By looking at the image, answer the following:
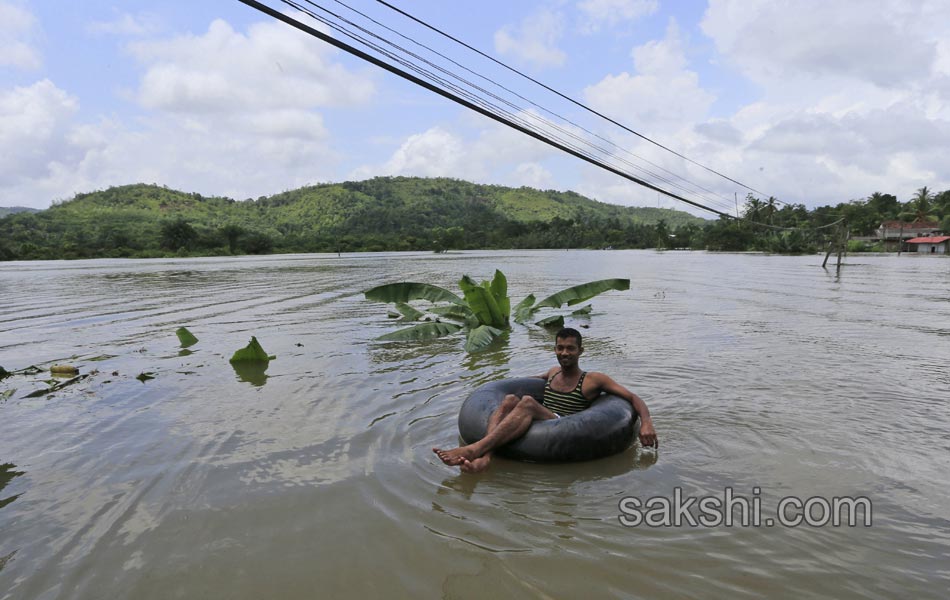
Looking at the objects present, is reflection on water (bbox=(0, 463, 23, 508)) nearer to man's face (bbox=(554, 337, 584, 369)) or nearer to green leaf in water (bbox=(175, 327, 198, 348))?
man's face (bbox=(554, 337, 584, 369))

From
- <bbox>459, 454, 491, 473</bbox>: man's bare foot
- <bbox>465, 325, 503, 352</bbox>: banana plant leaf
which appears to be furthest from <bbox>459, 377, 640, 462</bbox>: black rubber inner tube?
<bbox>465, 325, 503, 352</bbox>: banana plant leaf

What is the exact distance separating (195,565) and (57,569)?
2.81 feet

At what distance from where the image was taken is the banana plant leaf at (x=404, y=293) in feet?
39.3

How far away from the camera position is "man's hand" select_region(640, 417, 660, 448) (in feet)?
16.9

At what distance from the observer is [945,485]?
14.8 feet

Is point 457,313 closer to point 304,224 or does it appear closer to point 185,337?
point 185,337

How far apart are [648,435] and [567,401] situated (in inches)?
35.6

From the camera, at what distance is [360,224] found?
12375 cm

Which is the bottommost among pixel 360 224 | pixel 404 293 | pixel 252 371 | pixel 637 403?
pixel 252 371

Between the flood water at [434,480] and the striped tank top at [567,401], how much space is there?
0.66 metres

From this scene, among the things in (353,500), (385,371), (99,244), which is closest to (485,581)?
(353,500)

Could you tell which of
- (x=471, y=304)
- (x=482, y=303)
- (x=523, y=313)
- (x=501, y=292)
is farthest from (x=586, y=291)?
(x=471, y=304)

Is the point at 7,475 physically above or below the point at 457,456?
below

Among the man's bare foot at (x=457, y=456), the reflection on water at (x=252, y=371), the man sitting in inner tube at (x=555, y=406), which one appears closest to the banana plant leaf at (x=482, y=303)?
the reflection on water at (x=252, y=371)
